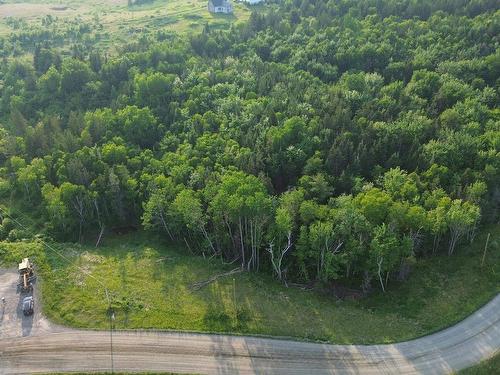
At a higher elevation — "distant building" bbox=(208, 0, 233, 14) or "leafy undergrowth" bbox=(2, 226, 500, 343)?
"distant building" bbox=(208, 0, 233, 14)

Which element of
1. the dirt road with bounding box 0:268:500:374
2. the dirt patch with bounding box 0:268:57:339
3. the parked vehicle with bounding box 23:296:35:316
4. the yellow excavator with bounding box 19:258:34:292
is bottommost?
the dirt road with bounding box 0:268:500:374

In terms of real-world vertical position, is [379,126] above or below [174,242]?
above

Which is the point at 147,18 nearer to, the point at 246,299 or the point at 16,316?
the point at 16,316

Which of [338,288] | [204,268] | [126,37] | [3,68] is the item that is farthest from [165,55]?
[338,288]

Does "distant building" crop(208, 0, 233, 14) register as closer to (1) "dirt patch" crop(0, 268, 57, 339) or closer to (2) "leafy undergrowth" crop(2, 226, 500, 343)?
(2) "leafy undergrowth" crop(2, 226, 500, 343)

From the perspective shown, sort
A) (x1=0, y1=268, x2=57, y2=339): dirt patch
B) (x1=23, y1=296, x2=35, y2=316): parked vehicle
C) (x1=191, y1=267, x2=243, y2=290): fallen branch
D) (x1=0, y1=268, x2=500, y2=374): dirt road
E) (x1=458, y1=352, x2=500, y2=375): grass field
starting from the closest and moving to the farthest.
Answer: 1. (x1=458, y1=352, x2=500, y2=375): grass field
2. (x1=0, y1=268, x2=500, y2=374): dirt road
3. (x1=0, y1=268, x2=57, y2=339): dirt patch
4. (x1=23, y1=296, x2=35, y2=316): parked vehicle
5. (x1=191, y1=267, x2=243, y2=290): fallen branch

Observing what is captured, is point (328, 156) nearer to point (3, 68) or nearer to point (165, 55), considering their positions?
point (165, 55)

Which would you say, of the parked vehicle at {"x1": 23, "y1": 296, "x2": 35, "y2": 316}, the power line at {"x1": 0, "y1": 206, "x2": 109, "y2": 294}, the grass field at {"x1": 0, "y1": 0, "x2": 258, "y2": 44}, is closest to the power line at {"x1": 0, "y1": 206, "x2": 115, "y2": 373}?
the power line at {"x1": 0, "y1": 206, "x2": 109, "y2": 294}
